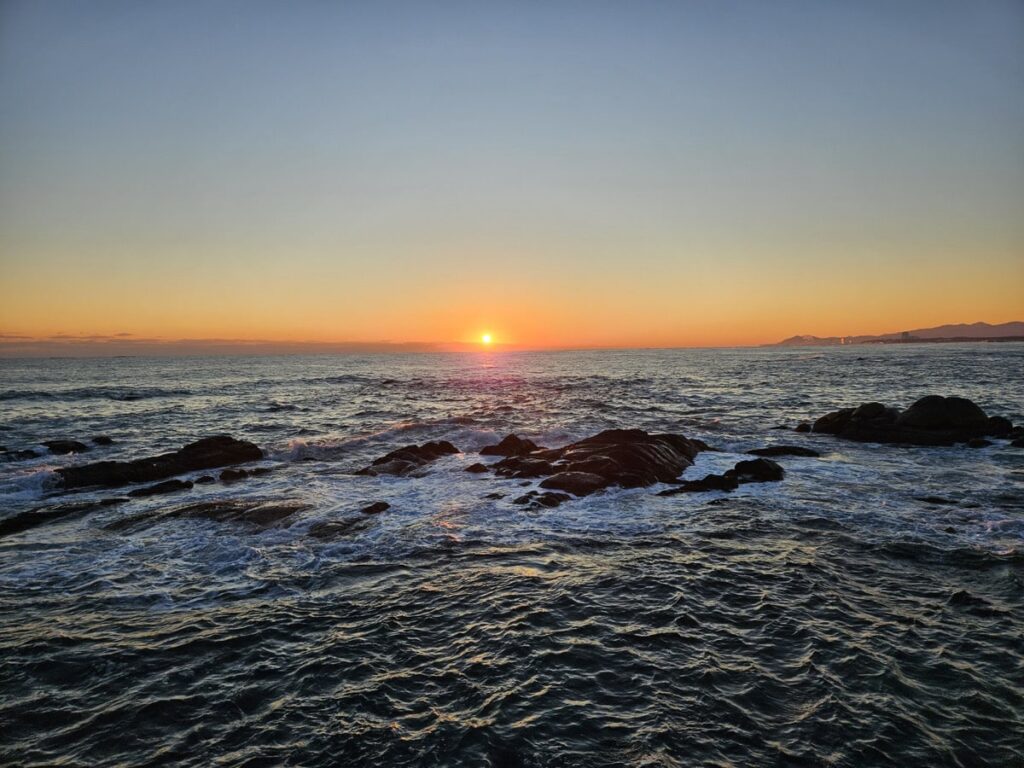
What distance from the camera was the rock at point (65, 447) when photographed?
2795 centimetres

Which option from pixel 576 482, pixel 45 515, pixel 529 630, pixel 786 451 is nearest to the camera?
pixel 529 630

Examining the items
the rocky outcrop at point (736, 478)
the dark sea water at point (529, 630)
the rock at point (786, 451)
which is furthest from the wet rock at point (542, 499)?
the rock at point (786, 451)

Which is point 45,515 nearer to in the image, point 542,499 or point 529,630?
point 542,499

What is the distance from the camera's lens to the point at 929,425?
28.4 meters

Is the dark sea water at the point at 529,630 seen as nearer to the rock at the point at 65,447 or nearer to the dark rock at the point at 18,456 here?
the dark rock at the point at 18,456

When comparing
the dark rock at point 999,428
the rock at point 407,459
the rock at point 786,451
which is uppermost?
the dark rock at point 999,428

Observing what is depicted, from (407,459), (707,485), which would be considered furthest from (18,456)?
(707,485)

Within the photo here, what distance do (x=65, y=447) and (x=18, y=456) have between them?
2115 mm

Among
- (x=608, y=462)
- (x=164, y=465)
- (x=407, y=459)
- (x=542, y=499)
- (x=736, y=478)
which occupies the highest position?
(x=608, y=462)

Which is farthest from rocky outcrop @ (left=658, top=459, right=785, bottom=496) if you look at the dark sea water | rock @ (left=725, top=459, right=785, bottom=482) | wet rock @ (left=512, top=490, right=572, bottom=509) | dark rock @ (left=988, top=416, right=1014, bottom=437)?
dark rock @ (left=988, top=416, right=1014, bottom=437)

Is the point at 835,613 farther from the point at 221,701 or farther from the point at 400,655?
the point at 221,701

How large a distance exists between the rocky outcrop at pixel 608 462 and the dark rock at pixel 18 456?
74.4ft

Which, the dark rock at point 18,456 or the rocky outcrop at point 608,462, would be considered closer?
the rocky outcrop at point 608,462

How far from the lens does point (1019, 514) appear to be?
15.1 m
